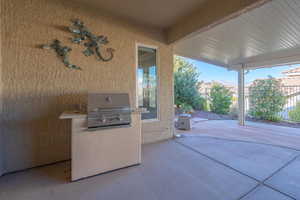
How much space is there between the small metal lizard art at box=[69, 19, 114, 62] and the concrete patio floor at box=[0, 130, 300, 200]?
1.91 meters

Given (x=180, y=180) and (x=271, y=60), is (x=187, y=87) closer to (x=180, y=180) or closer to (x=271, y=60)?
(x=271, y=60)

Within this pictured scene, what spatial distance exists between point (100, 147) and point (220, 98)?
6.67 m

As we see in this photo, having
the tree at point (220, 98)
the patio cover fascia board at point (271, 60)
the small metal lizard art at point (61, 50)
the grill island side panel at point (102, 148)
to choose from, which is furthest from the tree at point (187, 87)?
the small metal lizard art at point (61, 50)

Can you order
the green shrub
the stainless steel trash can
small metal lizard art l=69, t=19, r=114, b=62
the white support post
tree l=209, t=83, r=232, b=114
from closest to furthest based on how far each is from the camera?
small metal lizard art l=69, t=19, r=114, b=62 → the stainless steel trash can → the green shrub → the white support post → tree l=209, t=83, r=232, b=114

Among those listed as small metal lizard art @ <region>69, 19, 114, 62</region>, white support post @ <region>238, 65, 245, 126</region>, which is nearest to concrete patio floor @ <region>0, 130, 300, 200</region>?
small metal lizard art @ <region>69, 19, 114, 62</region>

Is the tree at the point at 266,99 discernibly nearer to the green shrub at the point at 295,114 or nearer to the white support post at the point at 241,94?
the green shrub at the point at 295,114

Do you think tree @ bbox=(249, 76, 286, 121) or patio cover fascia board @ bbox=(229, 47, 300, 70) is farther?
tree @ bbox=(249, 76, 286, 121)

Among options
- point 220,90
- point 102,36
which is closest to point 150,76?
point 102,36

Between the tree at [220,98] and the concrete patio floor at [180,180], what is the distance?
455 centimetres

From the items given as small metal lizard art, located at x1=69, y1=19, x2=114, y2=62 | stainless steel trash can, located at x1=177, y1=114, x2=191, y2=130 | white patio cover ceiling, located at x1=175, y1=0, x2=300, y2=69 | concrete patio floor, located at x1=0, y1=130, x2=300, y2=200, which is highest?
white patio cover ceiling, located at x1=175, y1=0, x2=300, y2=69

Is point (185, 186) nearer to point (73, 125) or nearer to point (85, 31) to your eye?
point (73, 125)

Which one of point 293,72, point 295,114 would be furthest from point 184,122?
point 293,72

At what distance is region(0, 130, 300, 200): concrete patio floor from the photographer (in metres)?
1.45

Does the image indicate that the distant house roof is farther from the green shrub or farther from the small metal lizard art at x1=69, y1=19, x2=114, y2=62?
the small metal lizard art at x1=69, y1=19, x2=114, y2=62
